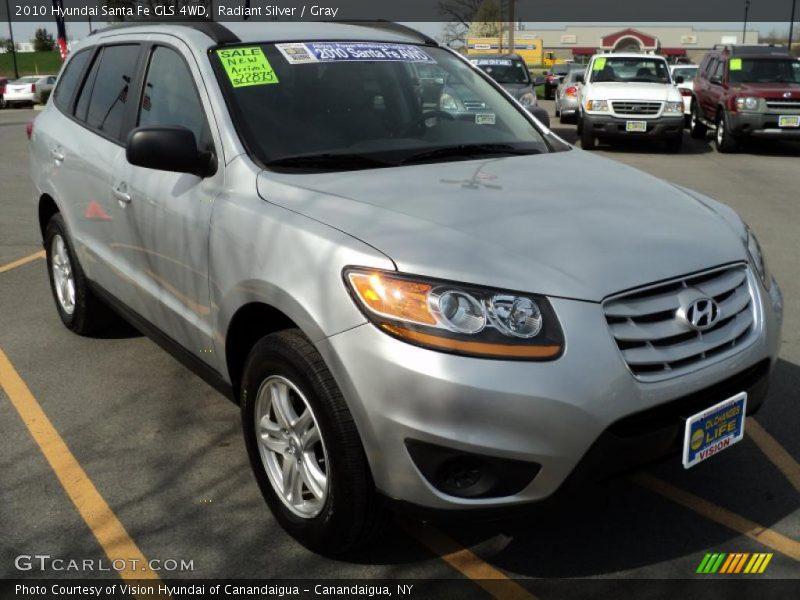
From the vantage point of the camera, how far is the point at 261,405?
3.10 meters

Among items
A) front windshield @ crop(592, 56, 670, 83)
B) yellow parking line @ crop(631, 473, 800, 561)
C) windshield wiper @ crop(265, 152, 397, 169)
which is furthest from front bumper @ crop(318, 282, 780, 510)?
front windshield @ crop(592, 56, 670, 83)

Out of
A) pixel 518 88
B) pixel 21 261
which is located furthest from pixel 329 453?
pixel 518 88

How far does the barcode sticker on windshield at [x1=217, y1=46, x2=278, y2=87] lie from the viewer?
141 inches

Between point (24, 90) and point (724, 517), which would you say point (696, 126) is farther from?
point (24, 90)

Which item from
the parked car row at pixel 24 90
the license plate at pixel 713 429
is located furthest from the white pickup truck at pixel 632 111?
the parked car row at pixel 24 90

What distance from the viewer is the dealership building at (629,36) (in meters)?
103

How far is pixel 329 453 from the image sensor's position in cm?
268

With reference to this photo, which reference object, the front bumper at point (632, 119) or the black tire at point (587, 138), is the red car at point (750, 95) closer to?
the front bumper at point (632, 119)

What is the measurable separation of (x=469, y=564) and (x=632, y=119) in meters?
13.2

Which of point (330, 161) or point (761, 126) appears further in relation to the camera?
point (761, 126)

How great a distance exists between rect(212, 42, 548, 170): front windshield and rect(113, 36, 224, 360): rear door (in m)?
0.21

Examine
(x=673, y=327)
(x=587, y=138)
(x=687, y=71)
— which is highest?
(x=673, y=327)

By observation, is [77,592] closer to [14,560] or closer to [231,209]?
[14,560]

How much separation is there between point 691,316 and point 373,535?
1.24 meters
